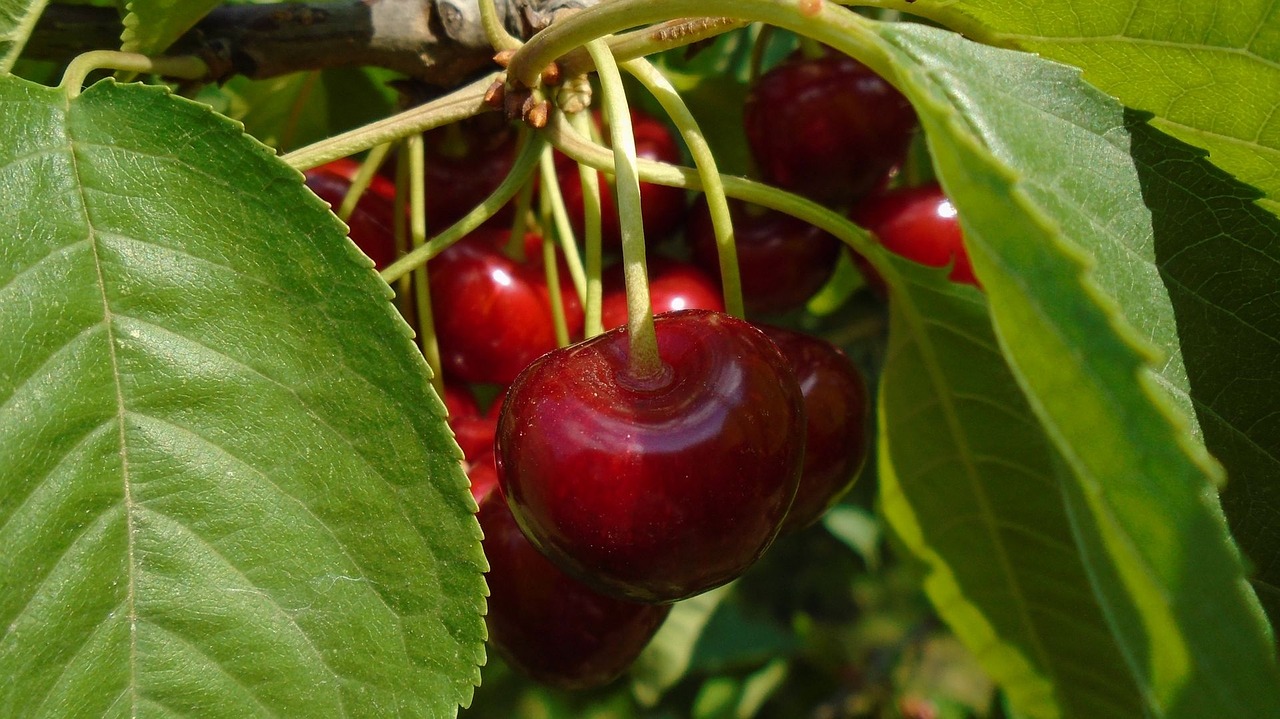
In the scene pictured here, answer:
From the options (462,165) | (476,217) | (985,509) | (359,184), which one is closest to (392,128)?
(476,217)

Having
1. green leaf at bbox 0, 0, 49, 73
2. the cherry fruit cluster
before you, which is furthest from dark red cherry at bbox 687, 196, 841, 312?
green leaf at bbox 0, 0, 49, 73

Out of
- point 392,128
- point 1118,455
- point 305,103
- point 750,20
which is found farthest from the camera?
point 305,103

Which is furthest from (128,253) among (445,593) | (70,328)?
(445,593)

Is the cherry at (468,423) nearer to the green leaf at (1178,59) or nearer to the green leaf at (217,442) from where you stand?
the green leaf at (217,442)

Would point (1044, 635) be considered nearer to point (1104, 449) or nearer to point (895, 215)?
point (895, 215)

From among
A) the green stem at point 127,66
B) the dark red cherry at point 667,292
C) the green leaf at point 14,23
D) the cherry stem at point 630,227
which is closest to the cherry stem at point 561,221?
the dark red cherry at point 667,292

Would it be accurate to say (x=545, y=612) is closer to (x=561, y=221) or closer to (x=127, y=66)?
(x=561, y=221)
